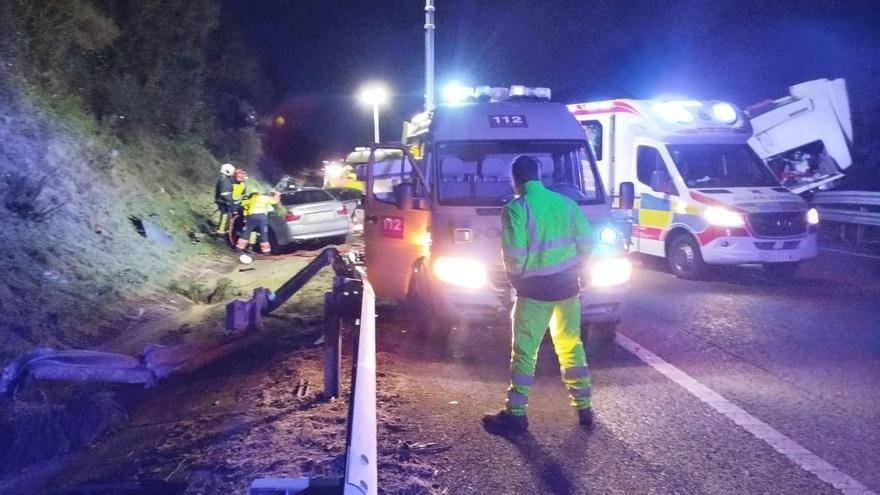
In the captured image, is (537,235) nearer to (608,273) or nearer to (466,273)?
(466,273)

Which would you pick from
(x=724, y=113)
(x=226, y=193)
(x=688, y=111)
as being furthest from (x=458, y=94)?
(x=226, y=193)

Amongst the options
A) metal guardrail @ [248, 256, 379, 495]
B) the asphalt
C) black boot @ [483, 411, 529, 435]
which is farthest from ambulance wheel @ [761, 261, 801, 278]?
black boot @ [483, 411, 529, 435]

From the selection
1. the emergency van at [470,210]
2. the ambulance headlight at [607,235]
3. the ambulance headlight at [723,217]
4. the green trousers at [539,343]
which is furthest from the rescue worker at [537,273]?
the ambulance headlight at [723,217]

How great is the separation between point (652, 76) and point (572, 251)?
35091mm

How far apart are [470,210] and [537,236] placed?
2106mm

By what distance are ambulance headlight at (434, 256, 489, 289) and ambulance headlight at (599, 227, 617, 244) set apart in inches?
42.6

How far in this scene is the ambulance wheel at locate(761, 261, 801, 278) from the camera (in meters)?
12.3

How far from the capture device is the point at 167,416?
624 centimetres

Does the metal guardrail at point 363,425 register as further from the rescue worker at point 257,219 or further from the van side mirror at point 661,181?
the rescue worker at point 257,219

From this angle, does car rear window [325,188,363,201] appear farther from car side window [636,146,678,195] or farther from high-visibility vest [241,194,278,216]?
car side window [636,146,678,195]

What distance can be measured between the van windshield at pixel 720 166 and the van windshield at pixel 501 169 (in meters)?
4.62

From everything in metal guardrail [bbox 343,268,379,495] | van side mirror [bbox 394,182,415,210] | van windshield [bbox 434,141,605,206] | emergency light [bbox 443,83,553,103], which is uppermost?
emergency light [bbox 443,83,553,103]

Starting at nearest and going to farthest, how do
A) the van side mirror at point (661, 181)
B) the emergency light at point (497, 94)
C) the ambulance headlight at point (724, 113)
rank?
the emergency light at point (497, 94), the van side mirror at point (661, 181), the ambulance headlight at point (724, 113)

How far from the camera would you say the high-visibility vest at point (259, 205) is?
1672 centimetres
